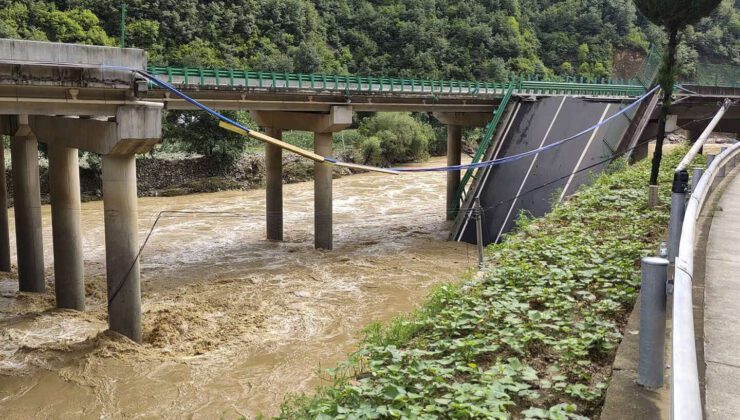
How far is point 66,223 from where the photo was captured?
16.9 metres

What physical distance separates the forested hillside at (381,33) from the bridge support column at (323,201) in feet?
113

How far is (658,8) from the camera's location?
13664mm

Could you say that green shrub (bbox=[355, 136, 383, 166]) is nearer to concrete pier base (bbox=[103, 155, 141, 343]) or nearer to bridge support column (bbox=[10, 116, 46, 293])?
bridge support column (bbox=[10, 116, 46, 293])

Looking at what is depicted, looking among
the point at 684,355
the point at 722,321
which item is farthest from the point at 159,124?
the point at 684,355

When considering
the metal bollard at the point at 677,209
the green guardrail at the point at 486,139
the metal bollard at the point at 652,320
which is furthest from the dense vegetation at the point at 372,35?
the metal bollard at the point at 652,320

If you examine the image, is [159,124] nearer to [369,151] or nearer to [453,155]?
[453,155]

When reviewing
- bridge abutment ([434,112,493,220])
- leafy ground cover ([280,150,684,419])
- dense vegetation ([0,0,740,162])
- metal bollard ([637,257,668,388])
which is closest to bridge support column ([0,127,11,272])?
→ leafy ground cover ([280,150,684,419])

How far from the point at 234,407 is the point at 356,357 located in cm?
548

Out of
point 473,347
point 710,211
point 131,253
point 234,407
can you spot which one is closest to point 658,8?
point 710,211

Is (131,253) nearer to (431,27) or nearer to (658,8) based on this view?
(658,8)

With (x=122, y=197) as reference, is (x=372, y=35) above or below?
above

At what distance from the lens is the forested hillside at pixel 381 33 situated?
2363 inches

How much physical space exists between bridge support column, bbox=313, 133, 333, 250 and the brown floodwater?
2.17 ft

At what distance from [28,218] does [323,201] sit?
10.0 m
